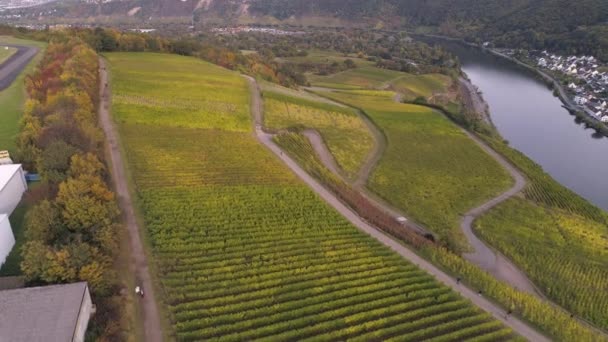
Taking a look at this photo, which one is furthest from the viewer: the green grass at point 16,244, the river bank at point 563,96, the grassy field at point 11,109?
the river bank at point 563,96

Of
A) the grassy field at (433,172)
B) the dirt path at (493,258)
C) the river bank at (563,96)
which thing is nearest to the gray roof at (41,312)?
the grassy field at (433,172)

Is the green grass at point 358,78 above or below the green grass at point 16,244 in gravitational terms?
below

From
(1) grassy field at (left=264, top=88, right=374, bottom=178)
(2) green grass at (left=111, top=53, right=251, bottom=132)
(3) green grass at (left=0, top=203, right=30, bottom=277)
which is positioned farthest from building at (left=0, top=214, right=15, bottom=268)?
(1) grassy field at (left=264, top=88, right=374, bottom=178)

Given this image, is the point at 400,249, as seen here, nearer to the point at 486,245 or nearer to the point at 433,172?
the point at 486,245

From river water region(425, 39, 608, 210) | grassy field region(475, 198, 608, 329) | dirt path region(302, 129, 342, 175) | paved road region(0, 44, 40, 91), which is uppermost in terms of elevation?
paved road region(0, 44, 40, 91)

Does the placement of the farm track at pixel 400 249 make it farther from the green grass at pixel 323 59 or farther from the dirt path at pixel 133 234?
the green grass at pixel 323 59

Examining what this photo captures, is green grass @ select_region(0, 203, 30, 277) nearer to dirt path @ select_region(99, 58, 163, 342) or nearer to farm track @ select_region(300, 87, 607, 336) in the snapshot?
dirt path @ select_region(99, 58, 163, 342)
